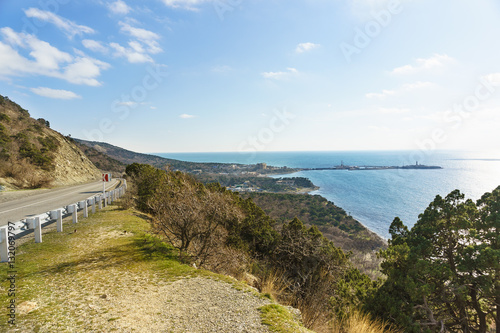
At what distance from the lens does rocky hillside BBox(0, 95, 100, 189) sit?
2150 centimetres

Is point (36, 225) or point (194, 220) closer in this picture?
point (36, 225)

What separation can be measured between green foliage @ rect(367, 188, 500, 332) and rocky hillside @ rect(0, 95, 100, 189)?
28311 millimetres

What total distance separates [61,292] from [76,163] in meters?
37.7

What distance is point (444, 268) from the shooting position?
8.85 meters

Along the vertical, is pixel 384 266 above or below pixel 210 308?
below

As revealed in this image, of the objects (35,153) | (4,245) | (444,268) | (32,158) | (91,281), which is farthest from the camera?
(35,153)

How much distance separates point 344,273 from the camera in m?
11.2

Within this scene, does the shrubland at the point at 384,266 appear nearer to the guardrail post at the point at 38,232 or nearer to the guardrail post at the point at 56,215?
the guardrail post at the point at 56,215

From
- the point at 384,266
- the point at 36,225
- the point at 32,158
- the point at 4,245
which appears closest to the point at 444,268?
the point at 384,266

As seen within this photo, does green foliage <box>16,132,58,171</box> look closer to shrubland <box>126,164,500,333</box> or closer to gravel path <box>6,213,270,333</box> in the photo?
shrubland <box>126,164,500,333</box>

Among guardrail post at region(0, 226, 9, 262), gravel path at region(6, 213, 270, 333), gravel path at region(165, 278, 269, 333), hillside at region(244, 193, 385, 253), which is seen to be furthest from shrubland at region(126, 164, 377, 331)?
hillside at region(244, 193, 385, 253)

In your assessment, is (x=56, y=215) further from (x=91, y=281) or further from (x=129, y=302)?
(x=129, y=302)

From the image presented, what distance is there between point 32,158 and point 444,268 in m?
36.8

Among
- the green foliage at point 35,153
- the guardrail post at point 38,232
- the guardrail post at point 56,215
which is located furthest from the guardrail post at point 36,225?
the green foliage at point 35,153
